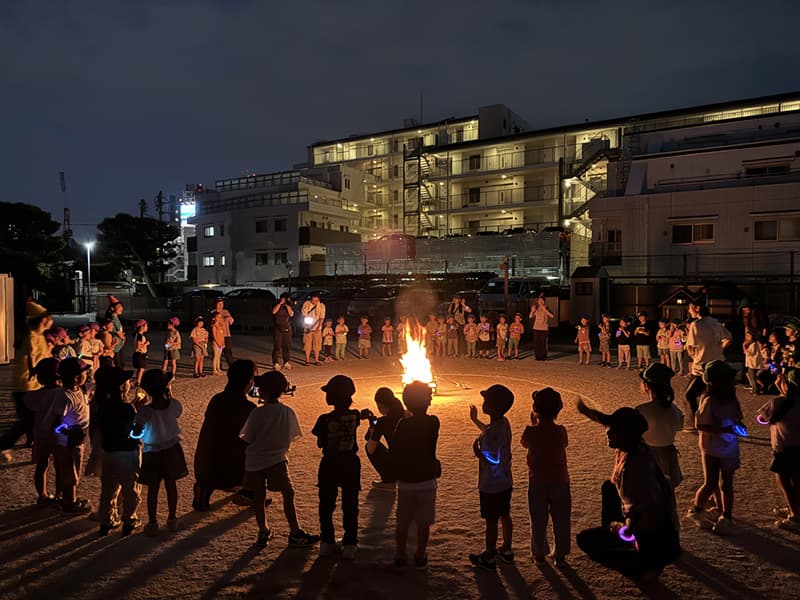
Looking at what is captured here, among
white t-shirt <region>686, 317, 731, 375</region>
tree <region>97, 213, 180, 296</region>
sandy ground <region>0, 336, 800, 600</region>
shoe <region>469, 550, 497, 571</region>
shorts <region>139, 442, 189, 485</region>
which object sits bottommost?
sandy ground <region>0, 336, 800, 600</region>

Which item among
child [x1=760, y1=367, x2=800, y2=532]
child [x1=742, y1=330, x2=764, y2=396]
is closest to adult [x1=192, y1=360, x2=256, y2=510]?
child [x1=760, y1=367, x2=800, y2=532]

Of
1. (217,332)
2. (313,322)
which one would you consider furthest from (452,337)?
(217,332)

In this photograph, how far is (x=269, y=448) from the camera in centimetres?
468

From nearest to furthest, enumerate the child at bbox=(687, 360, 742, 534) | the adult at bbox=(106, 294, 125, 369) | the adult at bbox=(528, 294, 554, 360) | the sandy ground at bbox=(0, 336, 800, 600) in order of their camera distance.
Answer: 1. the sandy ground at bbox=(0, 336, 800, 600)
2. the child at bbox=(687, 360, 742, 534)
3. the adult at bbox=(106, 294, 125, 369)
4. the adult at bbox=(528, 294, 554, 360)

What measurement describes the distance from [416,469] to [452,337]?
46.0 ft

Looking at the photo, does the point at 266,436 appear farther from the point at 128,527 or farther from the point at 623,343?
the point at 623,343

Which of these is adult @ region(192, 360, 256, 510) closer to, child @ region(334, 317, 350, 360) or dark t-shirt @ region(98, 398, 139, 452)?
dark t-shirt @ region(98, 398, 139, 452)

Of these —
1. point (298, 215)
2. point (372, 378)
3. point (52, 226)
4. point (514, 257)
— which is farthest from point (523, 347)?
point (52, 226)

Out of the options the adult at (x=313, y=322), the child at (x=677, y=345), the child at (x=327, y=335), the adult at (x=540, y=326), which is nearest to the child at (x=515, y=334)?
the adult at (x=540, y=326)

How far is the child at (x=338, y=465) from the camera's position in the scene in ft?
14.6

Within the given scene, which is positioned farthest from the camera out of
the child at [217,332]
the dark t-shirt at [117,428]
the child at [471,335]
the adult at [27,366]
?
the child at [471,335]

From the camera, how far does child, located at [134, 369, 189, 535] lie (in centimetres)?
484

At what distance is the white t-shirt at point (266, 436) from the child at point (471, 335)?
43.6ft

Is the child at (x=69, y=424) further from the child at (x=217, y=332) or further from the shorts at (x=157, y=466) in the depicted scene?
the child at (x=217, y=332)
